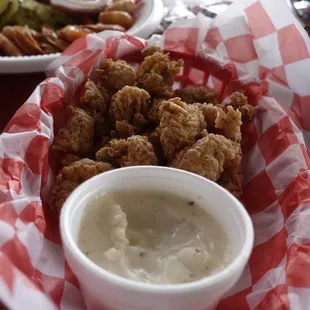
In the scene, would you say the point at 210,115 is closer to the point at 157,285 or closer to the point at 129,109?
the point at 129,109

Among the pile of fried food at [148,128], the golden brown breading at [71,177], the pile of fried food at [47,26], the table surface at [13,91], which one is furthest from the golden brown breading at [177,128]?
the pile of fried food at [47,26]

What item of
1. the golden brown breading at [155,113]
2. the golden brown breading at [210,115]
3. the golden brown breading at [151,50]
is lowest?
the golden brown breading at [155,113]

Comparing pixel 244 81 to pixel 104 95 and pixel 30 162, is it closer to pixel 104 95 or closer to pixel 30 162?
pixel 104 95

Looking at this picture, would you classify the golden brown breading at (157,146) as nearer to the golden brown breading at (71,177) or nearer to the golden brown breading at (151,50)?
the golden brown breading at (71,177)

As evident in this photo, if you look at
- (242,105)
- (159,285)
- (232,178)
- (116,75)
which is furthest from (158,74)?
(159,285)

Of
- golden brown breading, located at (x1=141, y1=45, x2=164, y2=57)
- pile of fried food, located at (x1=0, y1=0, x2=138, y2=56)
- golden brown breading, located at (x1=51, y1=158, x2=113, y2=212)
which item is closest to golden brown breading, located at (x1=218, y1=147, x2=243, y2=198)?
golden brown breading, located at (x1=51, y1=158, x2=113, y2=212)

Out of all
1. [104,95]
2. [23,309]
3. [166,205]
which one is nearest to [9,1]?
[104,95]
